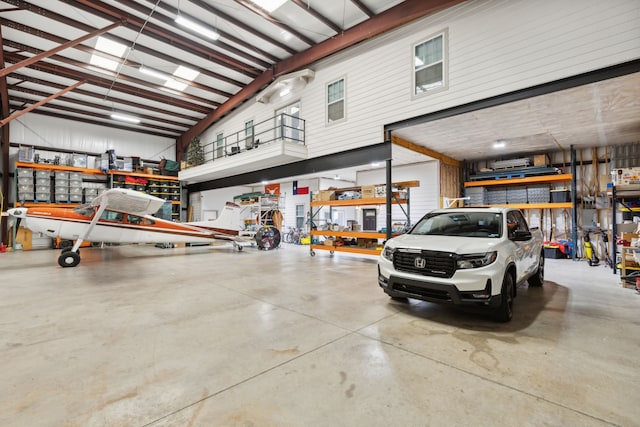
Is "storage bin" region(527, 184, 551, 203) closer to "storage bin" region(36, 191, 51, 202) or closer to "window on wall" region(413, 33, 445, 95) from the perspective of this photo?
"window on wall" region(413, 33, 445, 95)

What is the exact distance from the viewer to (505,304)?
3.72m

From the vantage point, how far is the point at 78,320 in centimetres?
393

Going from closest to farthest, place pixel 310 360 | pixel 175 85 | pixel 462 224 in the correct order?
pixel 310 360, pixel 462 224, pixel 175 85

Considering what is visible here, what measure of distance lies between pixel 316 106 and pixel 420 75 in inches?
155

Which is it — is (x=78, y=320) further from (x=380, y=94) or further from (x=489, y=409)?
(x=380, y=94)

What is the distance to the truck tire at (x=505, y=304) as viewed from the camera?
368 centimetres

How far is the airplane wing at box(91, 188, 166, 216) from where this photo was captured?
7916 millimetres

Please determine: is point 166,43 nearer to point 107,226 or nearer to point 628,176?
point 107,226

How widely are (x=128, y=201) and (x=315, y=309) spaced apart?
23.8 ft

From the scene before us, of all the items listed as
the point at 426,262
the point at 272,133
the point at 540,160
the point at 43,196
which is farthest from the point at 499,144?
the point at 43,196

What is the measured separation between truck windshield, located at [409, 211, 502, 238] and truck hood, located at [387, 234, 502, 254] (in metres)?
0.31

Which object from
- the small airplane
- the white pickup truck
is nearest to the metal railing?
the small airplane

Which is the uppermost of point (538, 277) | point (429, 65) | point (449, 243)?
point (429, 65)

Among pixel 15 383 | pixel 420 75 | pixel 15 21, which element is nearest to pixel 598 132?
pixel 420 75
